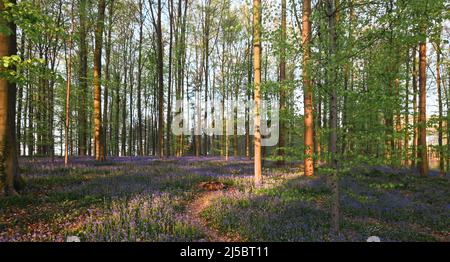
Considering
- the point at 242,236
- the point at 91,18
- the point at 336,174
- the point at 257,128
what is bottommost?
the point at 242,236

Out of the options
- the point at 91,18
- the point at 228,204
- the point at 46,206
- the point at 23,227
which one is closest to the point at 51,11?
the point at 91,18

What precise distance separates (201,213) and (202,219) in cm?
40

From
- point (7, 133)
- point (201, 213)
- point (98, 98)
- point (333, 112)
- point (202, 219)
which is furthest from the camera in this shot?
point (98, 98)

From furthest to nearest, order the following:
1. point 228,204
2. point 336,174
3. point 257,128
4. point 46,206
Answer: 1. point 257,128
2. point 228,204
3. point 46,206
4. point 336,174

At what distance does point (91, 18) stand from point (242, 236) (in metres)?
18.1

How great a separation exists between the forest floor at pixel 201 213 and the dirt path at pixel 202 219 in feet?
0.09

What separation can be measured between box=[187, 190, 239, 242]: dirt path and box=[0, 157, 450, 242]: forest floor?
0.03 m

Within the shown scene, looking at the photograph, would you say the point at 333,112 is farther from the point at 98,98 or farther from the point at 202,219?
the point at 98,98

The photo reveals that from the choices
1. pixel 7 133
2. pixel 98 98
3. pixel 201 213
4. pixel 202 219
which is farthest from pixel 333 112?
pixel 98 98

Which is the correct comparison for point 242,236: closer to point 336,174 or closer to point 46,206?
point 336,174

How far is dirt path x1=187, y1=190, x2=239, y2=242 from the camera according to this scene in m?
5.98

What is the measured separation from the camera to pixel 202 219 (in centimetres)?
729

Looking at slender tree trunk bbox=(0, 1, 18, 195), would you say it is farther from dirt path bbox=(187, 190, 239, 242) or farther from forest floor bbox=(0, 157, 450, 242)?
dirt path bbox=(187, 190, 239, 242)
